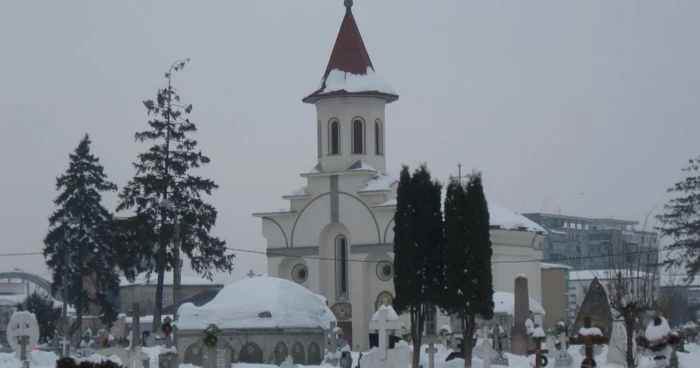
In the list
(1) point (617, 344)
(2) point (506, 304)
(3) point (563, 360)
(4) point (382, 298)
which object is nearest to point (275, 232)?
(4) point (382, 298)

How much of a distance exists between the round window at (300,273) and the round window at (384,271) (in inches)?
127

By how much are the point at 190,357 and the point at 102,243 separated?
65.3 ft

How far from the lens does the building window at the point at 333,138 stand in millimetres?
59250

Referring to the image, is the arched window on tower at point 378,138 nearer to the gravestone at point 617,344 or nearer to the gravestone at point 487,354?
the gravestone at point 617,344

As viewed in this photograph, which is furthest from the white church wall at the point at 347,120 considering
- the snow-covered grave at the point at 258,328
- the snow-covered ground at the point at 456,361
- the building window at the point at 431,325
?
the snow-covered ground at the point at 456,361

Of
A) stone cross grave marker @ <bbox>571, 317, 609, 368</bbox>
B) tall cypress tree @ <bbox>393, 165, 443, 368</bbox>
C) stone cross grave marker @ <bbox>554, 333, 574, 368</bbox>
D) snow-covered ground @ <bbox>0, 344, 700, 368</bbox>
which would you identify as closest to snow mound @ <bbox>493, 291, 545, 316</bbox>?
snow-covered ground @ <bbox>0, 344, 700, 368</bbox>

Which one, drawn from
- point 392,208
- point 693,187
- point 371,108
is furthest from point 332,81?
point 693,187

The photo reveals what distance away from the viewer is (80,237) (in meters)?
58.7

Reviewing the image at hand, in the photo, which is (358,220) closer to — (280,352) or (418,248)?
(280,352)

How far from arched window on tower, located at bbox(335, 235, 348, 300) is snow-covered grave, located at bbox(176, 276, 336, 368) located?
1526 centimetres

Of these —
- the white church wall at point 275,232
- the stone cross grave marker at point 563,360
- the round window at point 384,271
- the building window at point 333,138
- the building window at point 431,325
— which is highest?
the building window at point 333,138

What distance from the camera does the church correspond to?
57094 millimetres

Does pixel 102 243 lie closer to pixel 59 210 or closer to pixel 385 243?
pixel 59 210

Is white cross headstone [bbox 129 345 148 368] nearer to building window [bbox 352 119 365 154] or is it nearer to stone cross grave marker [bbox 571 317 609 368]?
stone cross grave marker [bbox 571 317 609 368]
